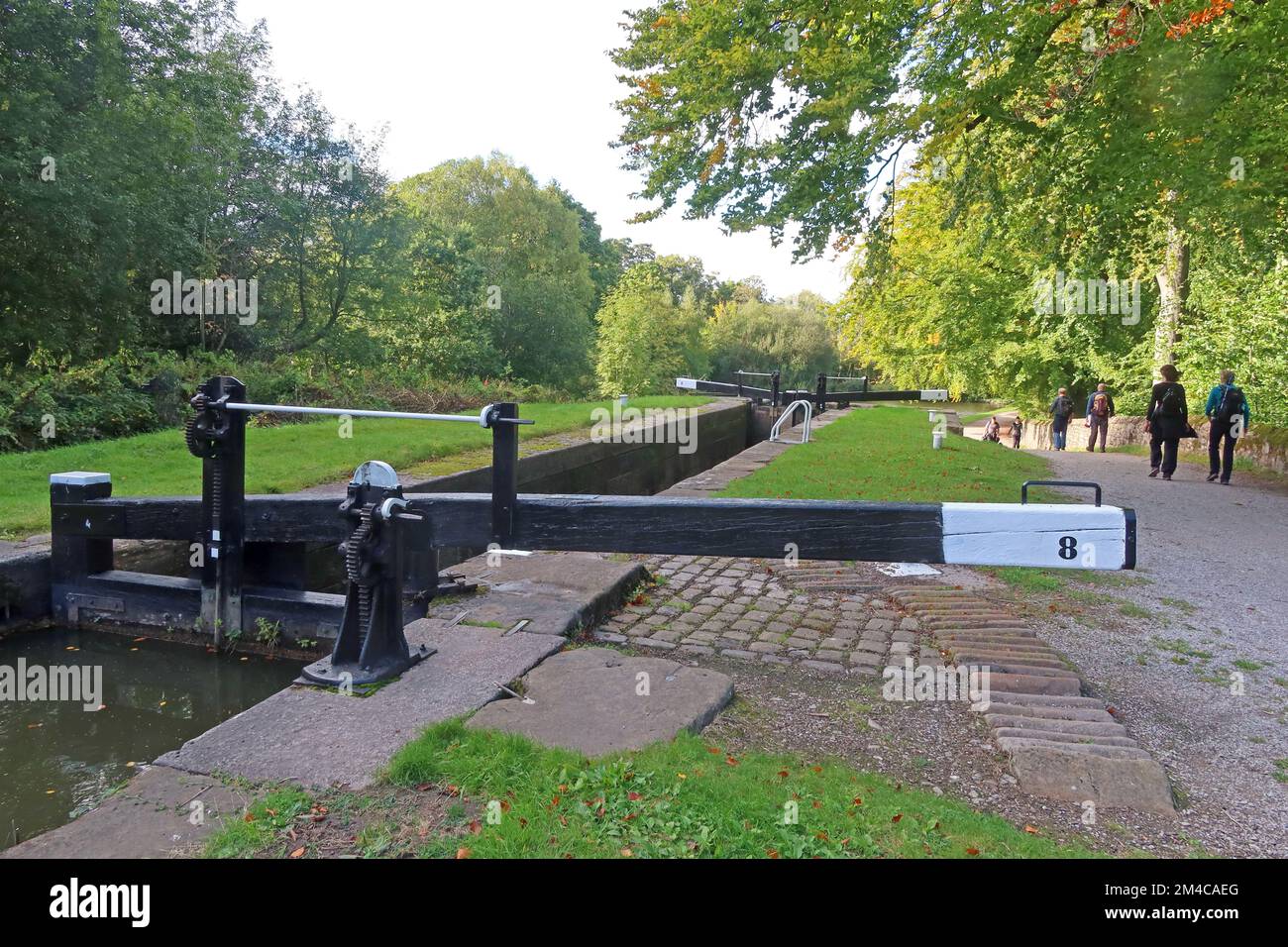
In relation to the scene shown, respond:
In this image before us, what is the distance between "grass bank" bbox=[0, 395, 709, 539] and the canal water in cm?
149

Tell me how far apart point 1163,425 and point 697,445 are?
8855 millimetres

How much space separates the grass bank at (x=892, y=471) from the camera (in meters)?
8.87

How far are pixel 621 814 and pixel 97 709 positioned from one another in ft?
12.3

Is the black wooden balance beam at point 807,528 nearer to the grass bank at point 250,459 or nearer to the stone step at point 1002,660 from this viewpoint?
the stone step at point 1002,660

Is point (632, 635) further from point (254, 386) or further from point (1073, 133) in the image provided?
point (254, 386)

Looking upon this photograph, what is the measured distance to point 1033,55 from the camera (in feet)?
29.6

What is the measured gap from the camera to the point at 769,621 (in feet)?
16.1

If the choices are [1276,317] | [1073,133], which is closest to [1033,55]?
[1073,133]

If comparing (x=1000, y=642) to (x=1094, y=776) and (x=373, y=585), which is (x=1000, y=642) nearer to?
(x=1094, y=776)

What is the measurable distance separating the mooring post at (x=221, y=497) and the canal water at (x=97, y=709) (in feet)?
1.26

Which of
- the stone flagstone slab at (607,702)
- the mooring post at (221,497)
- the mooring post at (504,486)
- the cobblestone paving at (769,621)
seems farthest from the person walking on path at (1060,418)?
the mooring post at (221,497)

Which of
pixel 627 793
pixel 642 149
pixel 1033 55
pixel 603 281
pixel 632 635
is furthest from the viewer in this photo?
pixel 603 281

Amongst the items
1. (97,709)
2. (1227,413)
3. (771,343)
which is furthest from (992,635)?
(771,343)

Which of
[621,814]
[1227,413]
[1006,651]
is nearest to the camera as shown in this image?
[621,814]
